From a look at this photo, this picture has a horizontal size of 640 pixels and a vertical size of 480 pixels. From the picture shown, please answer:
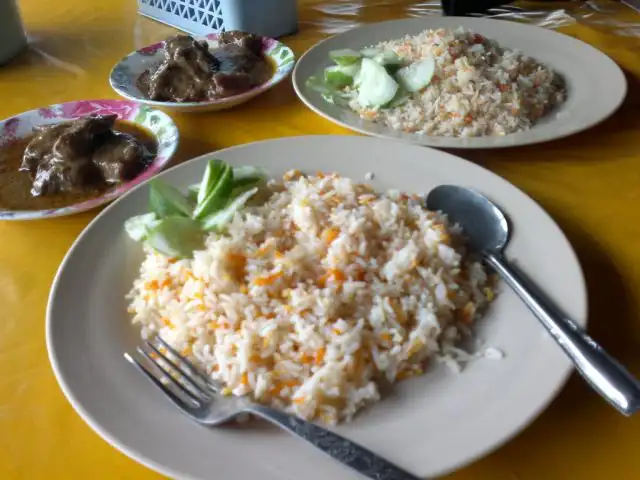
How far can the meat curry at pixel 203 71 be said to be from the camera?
1720 mm

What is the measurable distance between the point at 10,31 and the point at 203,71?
90 centimetres

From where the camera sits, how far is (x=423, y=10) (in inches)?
94.8

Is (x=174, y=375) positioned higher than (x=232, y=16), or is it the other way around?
(x=232, y=16)

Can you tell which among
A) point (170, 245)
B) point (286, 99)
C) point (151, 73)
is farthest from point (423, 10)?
point (170, 245)

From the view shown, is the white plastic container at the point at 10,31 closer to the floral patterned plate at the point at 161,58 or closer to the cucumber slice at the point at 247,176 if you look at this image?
the floral patterned plate at the point at 161,58

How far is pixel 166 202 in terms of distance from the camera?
1.18m

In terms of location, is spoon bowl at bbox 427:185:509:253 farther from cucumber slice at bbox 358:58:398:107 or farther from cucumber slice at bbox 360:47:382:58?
cucumber slice at bbox 360:47:382:58

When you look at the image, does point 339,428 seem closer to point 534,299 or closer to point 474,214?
point 534,299

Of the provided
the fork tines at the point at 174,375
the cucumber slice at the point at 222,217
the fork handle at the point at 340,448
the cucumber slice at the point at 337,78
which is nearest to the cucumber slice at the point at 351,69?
the cucumber slice at the point at 337,78

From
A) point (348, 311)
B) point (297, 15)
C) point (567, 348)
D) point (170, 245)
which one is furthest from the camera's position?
point (297, 15)

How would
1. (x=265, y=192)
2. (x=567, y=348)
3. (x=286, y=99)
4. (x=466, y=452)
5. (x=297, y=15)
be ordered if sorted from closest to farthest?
(x=466, y=452), (x=567, y=348), (x=265, y=192), (x=286, y=99), (x=297, y=15)

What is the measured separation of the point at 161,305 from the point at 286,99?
97cm

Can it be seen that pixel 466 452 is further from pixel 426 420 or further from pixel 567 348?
pixel 567 348

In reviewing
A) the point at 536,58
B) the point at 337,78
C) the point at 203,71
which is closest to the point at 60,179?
the point at 203,71
